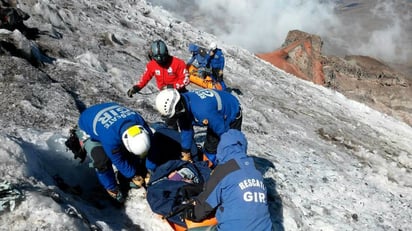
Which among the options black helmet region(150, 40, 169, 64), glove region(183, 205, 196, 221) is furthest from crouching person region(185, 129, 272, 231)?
black helmet region(150, 40, 169, 64)

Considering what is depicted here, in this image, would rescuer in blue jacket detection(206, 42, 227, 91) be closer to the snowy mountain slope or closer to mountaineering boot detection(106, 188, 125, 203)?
the snowy mountain slope

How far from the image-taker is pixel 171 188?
16.8 ft

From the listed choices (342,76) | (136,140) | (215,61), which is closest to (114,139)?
(136,140)

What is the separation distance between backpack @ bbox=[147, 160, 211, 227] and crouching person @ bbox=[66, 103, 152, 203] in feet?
0.98

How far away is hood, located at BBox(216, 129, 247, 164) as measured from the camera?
175 inches

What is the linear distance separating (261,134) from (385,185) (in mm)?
2735

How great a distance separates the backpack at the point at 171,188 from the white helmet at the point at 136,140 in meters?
0.65

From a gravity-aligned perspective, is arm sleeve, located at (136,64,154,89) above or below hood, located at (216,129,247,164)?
below

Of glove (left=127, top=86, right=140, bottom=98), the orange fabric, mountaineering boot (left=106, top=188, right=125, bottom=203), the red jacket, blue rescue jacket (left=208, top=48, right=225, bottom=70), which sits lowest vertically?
mountaineering boot (left=106, top=188, right=125, bottom=203)

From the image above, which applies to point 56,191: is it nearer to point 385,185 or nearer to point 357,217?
point 357,217

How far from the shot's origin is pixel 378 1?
5679 inches

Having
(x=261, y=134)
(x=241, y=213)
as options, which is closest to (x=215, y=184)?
(x=241, y=213)

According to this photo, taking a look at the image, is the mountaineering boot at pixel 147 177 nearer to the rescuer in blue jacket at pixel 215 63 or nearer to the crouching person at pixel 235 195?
the crouching person at pixel 235 195

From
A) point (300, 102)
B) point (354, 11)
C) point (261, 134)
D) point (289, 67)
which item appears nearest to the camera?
point (261, 134)
